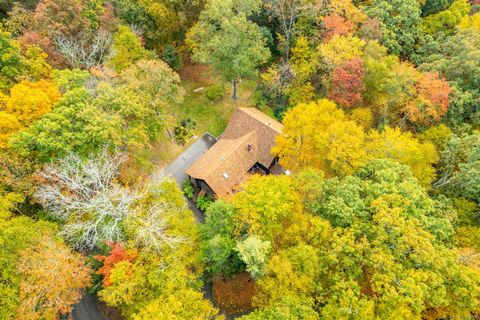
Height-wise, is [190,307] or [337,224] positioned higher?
[337,224]

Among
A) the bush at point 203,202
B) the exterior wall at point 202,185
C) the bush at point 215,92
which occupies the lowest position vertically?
the bush at point 203,202

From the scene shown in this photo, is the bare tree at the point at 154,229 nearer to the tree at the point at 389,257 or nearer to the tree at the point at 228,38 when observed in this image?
the tree at the point at 389,257

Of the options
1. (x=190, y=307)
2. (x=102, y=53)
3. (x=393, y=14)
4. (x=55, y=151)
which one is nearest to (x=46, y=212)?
(x=55, y=151)

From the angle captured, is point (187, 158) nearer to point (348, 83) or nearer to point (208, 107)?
point (208, 107)

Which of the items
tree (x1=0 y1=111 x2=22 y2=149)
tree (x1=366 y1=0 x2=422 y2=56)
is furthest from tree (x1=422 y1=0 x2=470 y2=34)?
tree (x1=0 y1=111 x2=22 y2=149)

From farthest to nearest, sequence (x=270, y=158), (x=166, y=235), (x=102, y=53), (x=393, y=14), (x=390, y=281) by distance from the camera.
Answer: (x=393, y=14) → (x=270, y=158) → (x=102, y=53) → (x=166, y=235) → (x=390, y=281)

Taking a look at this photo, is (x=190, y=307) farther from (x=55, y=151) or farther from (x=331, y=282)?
(x=55, y=151)

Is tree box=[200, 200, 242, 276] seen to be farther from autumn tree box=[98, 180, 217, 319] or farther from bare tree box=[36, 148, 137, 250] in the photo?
bare tree box=[36, 148, 137, 250]

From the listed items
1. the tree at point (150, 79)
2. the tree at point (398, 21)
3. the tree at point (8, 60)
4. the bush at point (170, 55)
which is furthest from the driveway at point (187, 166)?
the tree at point (398, 21)
